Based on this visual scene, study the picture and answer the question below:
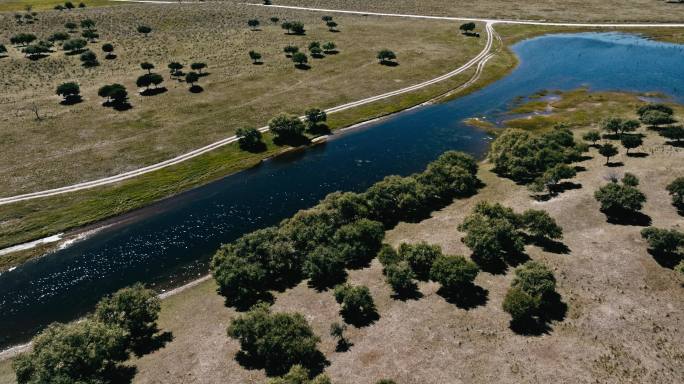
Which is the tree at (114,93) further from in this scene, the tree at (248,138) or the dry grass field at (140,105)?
the tree at (248,138)

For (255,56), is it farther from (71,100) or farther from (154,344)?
(154,344)

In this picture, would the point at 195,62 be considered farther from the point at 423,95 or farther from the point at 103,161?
the point at 423,95

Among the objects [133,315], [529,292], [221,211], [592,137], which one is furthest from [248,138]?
[592,137]

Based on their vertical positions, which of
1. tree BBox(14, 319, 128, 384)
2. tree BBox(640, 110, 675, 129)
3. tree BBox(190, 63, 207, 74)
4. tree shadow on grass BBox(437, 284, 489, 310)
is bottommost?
tree shadow on grass BBox(437, 284, 489, 310)

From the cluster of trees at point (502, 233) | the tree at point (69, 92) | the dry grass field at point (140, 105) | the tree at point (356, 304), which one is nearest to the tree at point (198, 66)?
the dry grass field at point (140, 105)

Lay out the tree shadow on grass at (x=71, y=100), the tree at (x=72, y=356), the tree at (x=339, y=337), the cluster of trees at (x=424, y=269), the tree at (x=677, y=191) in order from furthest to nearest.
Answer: the tree shadow on grass at (x=71, y=100), the tree at (x=677, y=191), the cluster of trees at (x=424, y=269), the tree at (x=339, y=337), the tree at (x=72, y=356)

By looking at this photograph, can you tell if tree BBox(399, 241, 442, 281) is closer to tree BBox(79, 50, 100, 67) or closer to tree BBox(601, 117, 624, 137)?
tree BBox(601, 117, 624, 137)

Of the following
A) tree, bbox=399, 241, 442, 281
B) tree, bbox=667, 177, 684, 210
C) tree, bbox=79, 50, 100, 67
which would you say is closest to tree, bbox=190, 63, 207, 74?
tree, bbox=79, 50, 100, 67

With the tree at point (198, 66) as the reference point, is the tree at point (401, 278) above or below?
below
